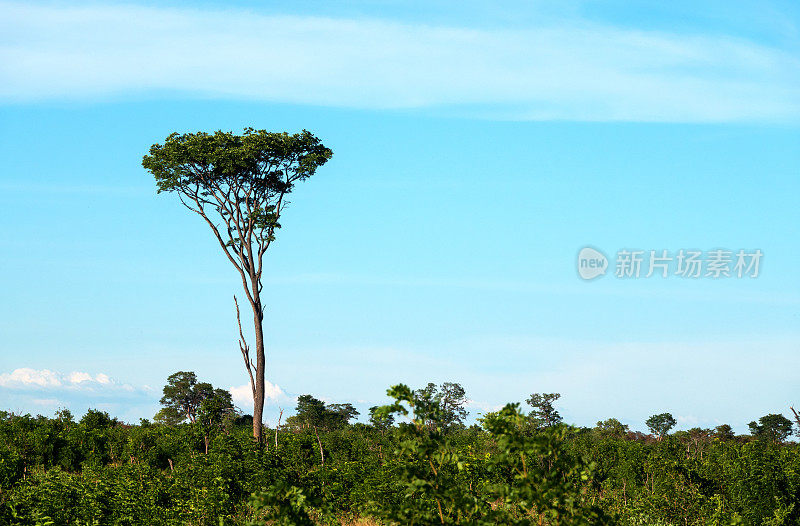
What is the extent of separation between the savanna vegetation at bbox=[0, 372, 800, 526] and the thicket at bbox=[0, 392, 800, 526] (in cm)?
3

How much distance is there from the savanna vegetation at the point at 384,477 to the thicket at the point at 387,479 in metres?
0.03

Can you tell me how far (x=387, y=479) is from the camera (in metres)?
16.5

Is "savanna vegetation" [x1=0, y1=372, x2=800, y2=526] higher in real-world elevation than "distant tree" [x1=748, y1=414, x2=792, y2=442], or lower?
lower

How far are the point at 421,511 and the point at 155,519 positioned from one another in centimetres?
852

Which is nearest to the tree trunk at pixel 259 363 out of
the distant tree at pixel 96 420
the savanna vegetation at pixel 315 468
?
the savanna vegetation at pixel 315 468

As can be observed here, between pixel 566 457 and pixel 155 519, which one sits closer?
pixel 566 457

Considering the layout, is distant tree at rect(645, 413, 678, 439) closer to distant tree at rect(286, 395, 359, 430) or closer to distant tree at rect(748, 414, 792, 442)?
distant tree at rect(748, 414, 792, 442)

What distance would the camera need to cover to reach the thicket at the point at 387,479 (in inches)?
235

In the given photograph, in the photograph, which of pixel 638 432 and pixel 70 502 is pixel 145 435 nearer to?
pixel 70 502

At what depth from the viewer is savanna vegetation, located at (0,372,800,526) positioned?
5.98m

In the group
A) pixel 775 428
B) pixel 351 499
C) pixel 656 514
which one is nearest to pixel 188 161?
pixel 351 499

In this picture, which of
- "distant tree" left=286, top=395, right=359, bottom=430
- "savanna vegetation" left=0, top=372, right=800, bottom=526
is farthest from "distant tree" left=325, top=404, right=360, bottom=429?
"savanna vegetation" left=0, top=372, right=800, bottom=526

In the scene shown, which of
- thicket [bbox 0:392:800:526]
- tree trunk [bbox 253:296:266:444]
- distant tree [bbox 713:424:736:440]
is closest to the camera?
thicket [bbox 0:392:800:526]

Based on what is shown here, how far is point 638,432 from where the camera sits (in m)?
56.8
